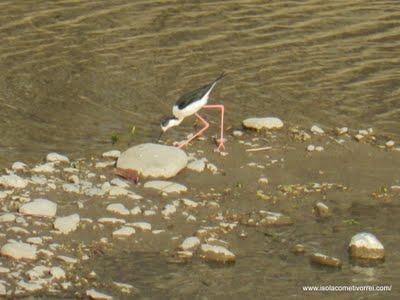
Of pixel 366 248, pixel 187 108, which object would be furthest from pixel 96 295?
pixel 187 108

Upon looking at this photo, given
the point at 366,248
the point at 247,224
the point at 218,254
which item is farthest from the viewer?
the point at 247,224

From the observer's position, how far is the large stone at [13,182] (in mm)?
8766

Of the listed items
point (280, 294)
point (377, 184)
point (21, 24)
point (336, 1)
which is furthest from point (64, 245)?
point (336, 1)

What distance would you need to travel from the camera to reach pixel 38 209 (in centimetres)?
832

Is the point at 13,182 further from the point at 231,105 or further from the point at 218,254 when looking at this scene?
the point at 231,105

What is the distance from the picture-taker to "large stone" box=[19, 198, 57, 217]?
327 inches

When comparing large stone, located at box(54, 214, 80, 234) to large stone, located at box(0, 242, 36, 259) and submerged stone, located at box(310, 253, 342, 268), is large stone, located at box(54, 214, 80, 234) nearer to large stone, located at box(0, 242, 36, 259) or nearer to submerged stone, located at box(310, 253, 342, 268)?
large stone, located at box(0, 242, 36, 259)

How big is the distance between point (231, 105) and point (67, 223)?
Result: 12.1ft

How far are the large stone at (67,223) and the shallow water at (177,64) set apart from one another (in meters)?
1.57

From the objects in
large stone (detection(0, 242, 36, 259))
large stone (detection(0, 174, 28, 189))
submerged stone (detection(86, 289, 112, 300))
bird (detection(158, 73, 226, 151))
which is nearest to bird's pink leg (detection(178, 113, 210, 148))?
bird (detection(158, 73, 226, 151))

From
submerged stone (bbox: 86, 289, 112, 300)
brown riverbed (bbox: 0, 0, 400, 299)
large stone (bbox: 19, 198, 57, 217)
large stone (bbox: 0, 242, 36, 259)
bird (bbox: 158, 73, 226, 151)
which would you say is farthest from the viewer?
bird (bbox: 158, 73, 226, 151)

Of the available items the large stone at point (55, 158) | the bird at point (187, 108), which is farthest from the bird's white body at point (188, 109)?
the large stone at point (55, 158)

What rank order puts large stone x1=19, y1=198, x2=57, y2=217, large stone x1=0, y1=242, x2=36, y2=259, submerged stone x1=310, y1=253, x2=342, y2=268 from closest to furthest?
large stone x1=0, y1=242, x2=36, y2=259 < submerged stone x1=310, y1=253, x2=342, y2=268 < large stone x1=19, y1=198, x2=57, y2=217

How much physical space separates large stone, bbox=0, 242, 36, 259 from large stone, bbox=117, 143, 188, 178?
1822 mm
